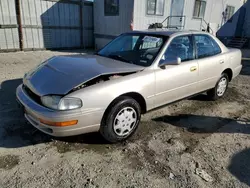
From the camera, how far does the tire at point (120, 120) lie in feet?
9.48

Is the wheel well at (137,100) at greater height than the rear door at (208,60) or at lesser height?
lesser

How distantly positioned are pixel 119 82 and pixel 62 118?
891 mm

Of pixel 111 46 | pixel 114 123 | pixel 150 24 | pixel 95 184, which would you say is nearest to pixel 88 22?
pixel 150 24

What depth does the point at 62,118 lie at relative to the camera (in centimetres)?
253

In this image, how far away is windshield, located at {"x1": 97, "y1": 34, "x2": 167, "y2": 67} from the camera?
138 inches

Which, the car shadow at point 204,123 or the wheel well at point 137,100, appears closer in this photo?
the wheel well at point 137,100

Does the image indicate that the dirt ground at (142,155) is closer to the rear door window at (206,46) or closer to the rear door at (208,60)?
the rear door at (208,60)

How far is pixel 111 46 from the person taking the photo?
4.25 meters

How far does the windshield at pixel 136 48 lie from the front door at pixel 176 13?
27.0 ft

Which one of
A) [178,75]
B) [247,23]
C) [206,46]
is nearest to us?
[178,75]

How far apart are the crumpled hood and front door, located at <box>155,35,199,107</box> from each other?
0.47 metres

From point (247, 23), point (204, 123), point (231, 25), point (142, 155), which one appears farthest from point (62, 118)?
point (247, 23)

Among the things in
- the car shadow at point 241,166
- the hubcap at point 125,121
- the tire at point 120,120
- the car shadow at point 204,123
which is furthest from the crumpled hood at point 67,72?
the car shadow at point 241,166

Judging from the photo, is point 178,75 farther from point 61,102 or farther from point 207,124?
point 61,102
